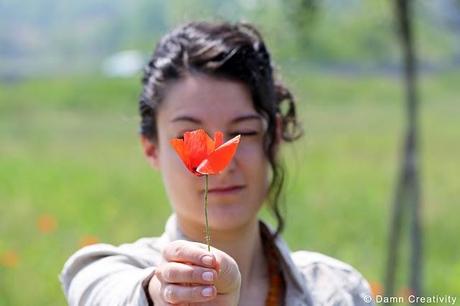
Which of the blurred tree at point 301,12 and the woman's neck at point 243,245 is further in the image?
the blurred tree at point 301,12

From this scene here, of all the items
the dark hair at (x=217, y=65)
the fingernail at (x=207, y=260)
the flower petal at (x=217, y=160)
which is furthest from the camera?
the dark hair at (x=217, y=65)

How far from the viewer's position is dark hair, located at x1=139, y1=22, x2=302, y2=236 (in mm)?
1775

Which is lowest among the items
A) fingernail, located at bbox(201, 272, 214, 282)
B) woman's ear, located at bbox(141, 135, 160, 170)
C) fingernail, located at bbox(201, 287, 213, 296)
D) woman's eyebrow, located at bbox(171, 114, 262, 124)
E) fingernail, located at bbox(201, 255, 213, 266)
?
fingernail, located at bbox(201, 287, 213, 296)

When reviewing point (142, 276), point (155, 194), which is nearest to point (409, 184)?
point (142, 276)

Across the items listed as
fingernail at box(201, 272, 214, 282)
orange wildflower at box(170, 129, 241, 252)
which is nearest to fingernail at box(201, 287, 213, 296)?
fingernail at box(201, 272, 214, 282)

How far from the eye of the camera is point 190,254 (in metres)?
1.15

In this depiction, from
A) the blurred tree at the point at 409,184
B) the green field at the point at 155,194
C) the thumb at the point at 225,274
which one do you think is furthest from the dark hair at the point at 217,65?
the blurred tree at the point at 409,184

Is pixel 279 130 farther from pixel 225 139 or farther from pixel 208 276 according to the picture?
pixel 208 276

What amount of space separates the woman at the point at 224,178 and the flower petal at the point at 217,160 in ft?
1.68

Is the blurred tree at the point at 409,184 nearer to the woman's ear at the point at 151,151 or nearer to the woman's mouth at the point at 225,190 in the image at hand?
the woman's ear at the point at 151,151

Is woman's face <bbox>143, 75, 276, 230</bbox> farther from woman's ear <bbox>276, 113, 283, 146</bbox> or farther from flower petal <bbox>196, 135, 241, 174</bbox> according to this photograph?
flower petal <bbox>196, 135, 241, 174</bbox>

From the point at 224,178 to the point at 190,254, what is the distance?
521mm

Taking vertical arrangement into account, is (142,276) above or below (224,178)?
below

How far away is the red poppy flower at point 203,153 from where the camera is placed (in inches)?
40.0
